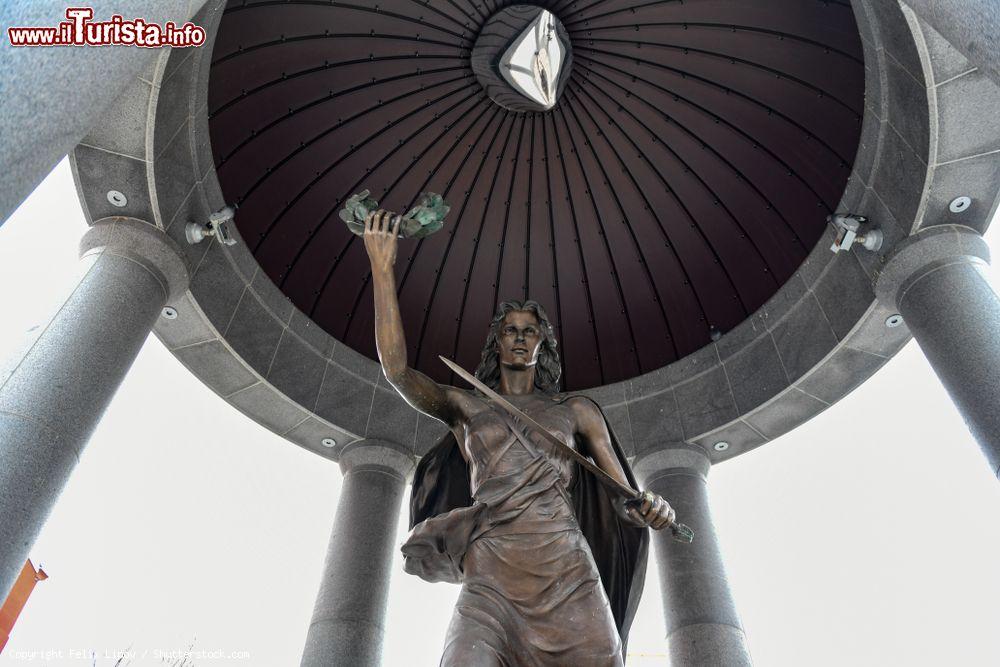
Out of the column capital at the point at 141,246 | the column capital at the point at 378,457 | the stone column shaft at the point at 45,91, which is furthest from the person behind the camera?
the column capital at the point at 378,457

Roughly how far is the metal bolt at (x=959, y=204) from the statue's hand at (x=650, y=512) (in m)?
8.64

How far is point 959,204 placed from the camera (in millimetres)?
11586

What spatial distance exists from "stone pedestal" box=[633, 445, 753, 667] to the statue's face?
722 centimetres

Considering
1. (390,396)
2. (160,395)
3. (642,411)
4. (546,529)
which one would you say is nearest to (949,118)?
(642,411)

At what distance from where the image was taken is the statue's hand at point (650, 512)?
543cm

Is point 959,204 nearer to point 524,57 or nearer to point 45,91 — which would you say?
point 524,57

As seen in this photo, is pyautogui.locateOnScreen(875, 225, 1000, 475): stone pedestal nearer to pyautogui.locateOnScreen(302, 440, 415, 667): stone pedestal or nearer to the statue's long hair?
the statue's long hair

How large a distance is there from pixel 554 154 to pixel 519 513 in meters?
13.5

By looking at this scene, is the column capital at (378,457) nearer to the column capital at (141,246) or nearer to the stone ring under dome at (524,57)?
the column capital at (141,246)

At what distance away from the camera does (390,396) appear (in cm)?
1642

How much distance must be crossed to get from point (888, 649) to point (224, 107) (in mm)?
17924

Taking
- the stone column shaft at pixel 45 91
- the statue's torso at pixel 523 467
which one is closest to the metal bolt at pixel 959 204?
the statue's torso at pixel 523 467

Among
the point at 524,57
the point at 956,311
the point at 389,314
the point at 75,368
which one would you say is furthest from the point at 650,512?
the point at 524,57

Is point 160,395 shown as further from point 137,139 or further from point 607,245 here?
point 607,245
